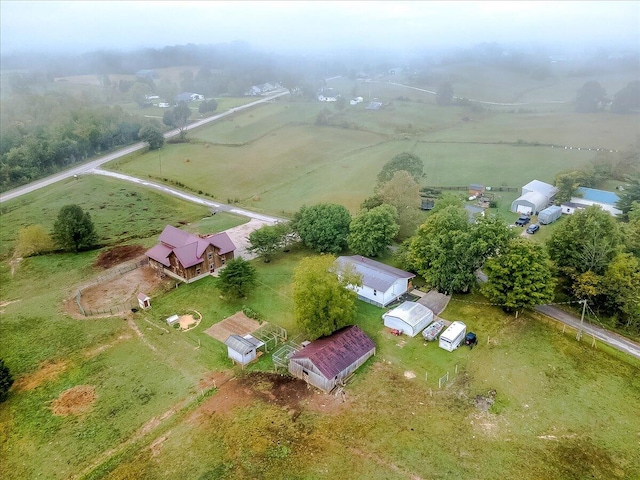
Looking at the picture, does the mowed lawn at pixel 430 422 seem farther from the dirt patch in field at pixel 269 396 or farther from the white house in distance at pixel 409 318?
the white house in distance at pixel 409 318

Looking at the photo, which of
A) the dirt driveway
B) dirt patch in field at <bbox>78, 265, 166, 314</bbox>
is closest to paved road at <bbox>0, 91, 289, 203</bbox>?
dirt patch in field at <bbox>78, 265, 166, 314</bbox>

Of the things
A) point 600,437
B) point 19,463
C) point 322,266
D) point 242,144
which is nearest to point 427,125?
point 242,144

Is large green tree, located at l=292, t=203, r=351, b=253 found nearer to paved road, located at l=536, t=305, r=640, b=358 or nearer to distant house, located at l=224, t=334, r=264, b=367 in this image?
distant house, located at l=224, t=334, r=264, b=367

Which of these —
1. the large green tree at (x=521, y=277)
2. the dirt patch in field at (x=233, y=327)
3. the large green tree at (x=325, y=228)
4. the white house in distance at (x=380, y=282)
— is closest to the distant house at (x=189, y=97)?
the large green tree at (x=325, y=228)

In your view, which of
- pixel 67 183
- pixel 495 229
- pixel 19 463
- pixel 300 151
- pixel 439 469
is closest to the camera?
pixel 439 469

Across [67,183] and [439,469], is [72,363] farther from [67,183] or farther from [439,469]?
[67,183]
